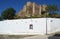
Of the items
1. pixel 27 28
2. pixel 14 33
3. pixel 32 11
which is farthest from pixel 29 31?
pixel 32 11

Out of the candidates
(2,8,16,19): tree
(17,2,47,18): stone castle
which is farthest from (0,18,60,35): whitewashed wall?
(17,2,47,18): stone castle

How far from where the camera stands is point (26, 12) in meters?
72.8

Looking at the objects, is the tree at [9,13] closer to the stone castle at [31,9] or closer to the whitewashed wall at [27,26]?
the stone castle at [31,9]

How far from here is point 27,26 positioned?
3091cm

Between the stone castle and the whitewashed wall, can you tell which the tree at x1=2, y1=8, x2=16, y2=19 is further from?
the whitewashed wall

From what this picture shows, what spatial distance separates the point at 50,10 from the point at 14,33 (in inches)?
983

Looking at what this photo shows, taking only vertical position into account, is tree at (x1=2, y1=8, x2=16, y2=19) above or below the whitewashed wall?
above

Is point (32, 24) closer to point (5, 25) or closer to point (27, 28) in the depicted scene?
point (27, 28)

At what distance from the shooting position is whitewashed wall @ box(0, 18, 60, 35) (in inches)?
1187

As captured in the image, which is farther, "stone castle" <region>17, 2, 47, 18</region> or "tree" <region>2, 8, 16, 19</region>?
"stone castle" <region>17, 2, 47, 18</region>

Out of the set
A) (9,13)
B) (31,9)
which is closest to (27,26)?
(9,13)

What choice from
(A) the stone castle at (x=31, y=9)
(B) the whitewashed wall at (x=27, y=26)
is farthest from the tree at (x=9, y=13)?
(B) the whitewashed wall at (x=27, y=26)

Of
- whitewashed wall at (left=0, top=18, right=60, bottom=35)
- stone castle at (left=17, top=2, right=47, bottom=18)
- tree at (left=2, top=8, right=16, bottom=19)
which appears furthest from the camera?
stone castle at (left=17, top=2, right=47, bottom=18)

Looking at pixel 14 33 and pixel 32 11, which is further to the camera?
pixel 32 11
